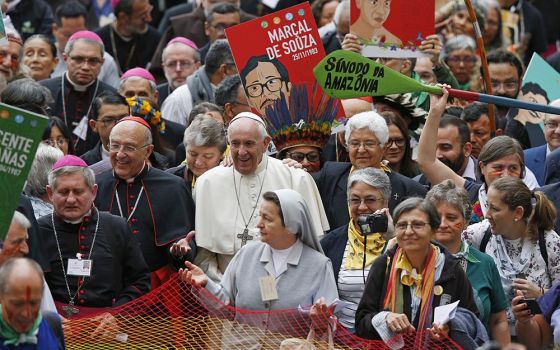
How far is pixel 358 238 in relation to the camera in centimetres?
1009

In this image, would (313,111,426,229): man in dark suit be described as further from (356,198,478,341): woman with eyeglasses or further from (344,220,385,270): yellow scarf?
(356,198,478,341): woman with eyeglasses

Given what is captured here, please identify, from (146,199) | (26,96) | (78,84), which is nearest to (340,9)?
(78,84)

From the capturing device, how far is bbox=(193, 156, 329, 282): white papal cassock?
10.5 meters

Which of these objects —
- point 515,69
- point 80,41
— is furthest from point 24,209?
point 515,69

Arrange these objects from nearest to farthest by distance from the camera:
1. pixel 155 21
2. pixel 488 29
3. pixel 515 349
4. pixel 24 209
Result: pixel 515 349, pixel 24 209, pixel 488 29, pixel 155 21

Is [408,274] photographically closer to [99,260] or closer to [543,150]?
[99,260]

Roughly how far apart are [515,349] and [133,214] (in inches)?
212

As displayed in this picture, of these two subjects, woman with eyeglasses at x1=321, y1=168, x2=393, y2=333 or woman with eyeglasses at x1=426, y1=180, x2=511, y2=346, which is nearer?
woman with eyeglasses at x1=426, y1=180, x2=511, y2=346

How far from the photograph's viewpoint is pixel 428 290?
927 cm

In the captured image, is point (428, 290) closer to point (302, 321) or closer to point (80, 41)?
point (302, 321)

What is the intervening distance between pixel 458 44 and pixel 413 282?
5.55 meters

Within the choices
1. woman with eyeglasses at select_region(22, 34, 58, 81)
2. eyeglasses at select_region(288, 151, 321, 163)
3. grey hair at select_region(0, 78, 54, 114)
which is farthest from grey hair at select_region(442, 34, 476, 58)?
grey hair at select_region(0, 78, 54, 114)

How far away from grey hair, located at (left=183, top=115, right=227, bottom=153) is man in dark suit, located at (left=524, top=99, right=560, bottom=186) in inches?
99.2

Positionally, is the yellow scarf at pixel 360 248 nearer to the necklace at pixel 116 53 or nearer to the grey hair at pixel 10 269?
the grey hair at pixel 10 269
